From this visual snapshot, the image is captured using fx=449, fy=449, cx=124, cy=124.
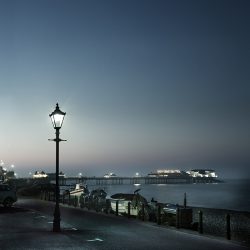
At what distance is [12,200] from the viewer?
3588cm

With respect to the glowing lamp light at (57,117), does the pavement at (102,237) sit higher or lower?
lower

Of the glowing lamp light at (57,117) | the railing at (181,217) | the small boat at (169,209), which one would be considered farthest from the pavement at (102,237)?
the small boat at (169,209)

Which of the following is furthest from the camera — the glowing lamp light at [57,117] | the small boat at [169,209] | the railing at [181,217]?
the small boat at [169,209]

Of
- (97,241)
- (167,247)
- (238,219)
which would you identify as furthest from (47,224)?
(238,219)

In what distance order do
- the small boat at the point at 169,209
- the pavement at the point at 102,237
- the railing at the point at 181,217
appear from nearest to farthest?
the pavement at the point at 102,237 → the railing at the point at 181,217 → the small boat at the point at 169,209

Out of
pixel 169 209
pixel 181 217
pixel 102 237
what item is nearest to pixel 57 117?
pixel 102 237

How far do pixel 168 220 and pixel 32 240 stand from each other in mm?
19979

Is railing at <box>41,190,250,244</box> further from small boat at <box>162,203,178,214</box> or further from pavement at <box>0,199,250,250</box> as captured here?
pavement at <box>0,199,250,250</box>

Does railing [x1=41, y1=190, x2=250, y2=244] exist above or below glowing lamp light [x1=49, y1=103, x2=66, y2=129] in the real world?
below

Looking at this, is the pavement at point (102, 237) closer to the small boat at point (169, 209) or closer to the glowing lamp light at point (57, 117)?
the glowing lamp light at point (57, 117)

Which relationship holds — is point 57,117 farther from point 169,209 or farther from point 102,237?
point 169,209

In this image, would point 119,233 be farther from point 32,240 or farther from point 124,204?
point 124,204

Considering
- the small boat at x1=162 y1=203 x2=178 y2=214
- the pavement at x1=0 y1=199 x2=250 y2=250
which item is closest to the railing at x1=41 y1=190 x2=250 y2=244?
the small boat at x1=162 y1=203 x2=178 y2=214

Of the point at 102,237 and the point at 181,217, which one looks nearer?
the point at 102,237
